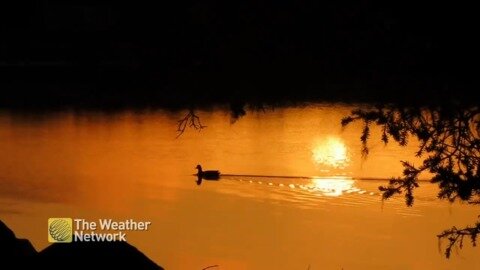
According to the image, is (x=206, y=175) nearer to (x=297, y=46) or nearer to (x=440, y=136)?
(x=440, y=136)

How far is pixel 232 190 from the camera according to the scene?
20312mm

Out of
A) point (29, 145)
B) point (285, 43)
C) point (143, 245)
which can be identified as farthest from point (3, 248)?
point (29, 145)

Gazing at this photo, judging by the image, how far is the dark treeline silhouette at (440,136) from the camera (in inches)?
293

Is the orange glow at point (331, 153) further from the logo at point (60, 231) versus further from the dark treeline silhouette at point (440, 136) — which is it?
the dark treeline silhouette at point (440, 136)

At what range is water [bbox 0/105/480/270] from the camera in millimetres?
13797

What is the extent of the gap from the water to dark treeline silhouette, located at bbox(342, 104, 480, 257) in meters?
4.91

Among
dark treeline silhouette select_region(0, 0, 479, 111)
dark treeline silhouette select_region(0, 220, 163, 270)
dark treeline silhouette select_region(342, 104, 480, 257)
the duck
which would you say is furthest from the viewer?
the duck

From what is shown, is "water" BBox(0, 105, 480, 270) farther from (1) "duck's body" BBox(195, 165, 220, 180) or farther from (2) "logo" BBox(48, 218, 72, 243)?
(2) "logo" BBox(48, 218, 72, 243)

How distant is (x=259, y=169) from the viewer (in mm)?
24125

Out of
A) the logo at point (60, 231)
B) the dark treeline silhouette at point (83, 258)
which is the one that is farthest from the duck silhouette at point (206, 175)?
the dark treeline silhouette at point (83, 258)

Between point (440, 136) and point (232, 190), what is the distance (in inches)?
492

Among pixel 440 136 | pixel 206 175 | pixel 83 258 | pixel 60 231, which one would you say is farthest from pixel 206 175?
pixel 83 258

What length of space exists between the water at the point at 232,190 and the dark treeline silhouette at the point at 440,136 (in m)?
4.91

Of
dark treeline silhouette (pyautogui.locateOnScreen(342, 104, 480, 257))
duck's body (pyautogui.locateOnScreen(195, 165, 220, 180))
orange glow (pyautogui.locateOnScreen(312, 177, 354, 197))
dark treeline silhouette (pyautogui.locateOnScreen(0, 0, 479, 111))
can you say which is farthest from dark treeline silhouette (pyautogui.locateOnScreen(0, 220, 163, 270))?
duck's body (pyautogui.locateOnScreen(195, 165, 220, 180))
